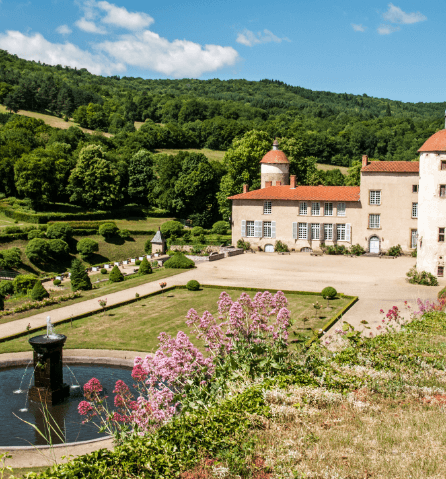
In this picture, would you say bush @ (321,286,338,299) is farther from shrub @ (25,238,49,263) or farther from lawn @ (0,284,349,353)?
shrub @ (25,238,49,263)

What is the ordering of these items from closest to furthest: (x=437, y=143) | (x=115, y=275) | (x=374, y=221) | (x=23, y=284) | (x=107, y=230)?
1. (x=437, y=143)
2. (x=23, y=284)
3. (x=115, y=275)
4. (x=374, y=221)
5. (x=107, y=230)

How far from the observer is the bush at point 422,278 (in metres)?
32.0

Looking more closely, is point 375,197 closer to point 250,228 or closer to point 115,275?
point 250,228

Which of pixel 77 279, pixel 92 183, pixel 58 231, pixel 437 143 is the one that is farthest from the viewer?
pixel 92 183

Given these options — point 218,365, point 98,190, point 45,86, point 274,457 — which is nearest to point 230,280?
point 218,365

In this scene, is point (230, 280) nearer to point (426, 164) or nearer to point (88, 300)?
point (88, 300)

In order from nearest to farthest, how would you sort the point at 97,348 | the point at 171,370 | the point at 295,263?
1. the point at 171,370
2. the point at 97,348
3. the point at 295,263

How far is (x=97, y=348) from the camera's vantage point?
2092cm

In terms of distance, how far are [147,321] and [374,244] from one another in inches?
1074

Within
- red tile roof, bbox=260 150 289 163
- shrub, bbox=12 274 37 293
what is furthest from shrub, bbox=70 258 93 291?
red tile roof, bbox=260 150 289 163

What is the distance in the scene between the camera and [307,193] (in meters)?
48.1

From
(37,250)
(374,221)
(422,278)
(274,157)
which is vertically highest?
(274,157)

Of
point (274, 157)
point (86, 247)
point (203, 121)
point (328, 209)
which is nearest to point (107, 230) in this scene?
point (86, 247)

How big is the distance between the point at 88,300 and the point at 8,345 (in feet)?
27.0
